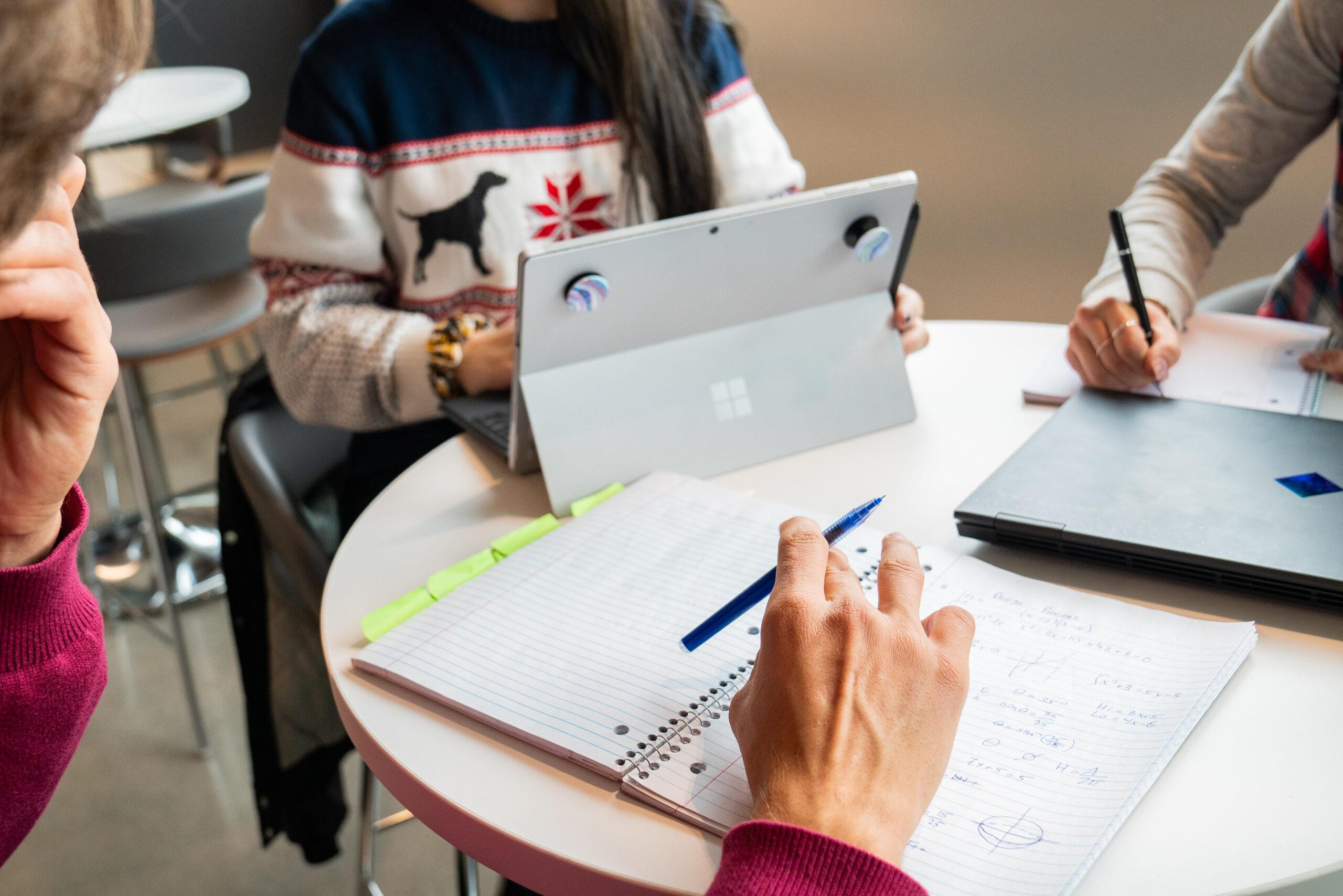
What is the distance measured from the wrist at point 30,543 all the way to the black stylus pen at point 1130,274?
913 mm

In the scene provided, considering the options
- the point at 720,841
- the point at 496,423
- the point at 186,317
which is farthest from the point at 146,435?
the point at 720,841

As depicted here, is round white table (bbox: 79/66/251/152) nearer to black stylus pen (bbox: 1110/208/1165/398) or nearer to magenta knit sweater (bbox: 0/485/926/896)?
magenta knit sweater (bbox: 0/485/926/896)

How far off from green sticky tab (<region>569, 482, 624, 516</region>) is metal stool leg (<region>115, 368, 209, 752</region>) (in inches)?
47.3

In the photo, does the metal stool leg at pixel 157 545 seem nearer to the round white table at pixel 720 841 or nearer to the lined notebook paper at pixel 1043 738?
the round white table at pixel 720 841

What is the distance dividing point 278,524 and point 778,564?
73 centimetres

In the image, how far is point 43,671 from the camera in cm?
70

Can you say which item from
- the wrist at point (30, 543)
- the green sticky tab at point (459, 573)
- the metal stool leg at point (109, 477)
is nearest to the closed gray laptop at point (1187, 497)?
the green sticky tab at point (459, 573)

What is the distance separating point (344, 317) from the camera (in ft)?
3.92

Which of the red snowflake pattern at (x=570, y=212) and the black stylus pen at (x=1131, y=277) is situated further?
the red snowflake pattern at (x=570, y=212)

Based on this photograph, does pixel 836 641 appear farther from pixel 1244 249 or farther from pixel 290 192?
pixel 1244 249

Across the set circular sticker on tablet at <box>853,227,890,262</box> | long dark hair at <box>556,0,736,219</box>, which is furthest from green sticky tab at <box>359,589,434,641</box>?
long dark hair at <box>556,0,736,219</box>

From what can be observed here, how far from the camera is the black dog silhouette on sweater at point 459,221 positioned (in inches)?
49.0

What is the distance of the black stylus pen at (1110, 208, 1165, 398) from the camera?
1.01 m

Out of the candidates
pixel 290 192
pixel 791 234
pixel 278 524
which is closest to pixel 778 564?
pixel 791 234
